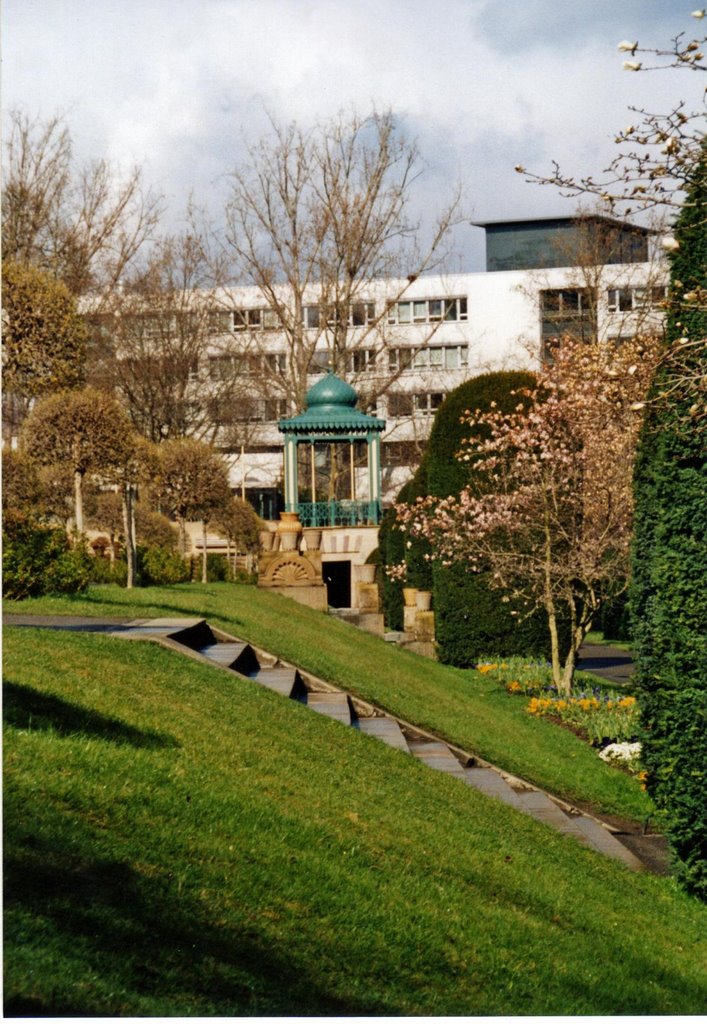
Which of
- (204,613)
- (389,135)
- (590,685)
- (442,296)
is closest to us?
(204,613)

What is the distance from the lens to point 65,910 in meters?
4.40

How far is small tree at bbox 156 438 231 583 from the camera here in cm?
2477

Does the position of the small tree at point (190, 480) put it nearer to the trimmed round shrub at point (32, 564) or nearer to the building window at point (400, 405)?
the trimmed round shrub at point (32, 564)

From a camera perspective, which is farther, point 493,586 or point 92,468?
point 92,468

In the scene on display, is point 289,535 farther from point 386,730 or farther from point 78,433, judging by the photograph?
point 386,730

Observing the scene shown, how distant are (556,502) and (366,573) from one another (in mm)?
10476

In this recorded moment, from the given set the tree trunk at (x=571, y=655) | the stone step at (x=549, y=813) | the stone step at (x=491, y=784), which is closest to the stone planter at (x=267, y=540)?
the tree trunk at (x=571, y=655)

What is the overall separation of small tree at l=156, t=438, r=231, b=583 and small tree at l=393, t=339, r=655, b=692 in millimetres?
7410

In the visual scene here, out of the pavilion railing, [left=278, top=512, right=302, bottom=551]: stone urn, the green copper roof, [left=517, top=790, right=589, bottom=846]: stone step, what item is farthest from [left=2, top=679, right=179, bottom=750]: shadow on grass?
the pavilion railing

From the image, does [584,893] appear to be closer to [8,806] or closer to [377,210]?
[8,806]

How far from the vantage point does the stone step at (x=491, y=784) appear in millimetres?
9398

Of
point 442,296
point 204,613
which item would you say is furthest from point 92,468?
point 442,296

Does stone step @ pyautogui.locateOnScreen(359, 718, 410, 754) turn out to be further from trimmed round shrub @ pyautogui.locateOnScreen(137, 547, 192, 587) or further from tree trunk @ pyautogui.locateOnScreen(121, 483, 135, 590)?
trimmed round shrub @ pyautogui.locateOnScreen(137, 547, 192, 587)

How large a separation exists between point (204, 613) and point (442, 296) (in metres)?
40.4
